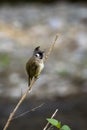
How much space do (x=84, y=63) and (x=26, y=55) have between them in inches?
34.0

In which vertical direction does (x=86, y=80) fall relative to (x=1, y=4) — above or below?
below

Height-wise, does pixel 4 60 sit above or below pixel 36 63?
below

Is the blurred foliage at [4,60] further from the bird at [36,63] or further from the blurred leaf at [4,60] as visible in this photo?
the bird at [36,63]

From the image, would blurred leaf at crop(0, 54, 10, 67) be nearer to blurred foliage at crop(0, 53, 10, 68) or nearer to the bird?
blurred foliage at crop(0, 53, 10, 68)

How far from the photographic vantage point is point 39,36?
8781 millimetres

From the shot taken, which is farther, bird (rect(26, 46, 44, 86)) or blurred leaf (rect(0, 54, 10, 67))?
blurred leaf (rect(0, 54, 10, 67))

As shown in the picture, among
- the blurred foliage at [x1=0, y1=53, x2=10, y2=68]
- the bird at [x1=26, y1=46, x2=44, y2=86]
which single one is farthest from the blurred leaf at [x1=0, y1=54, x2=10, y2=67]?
the bird at [x1=26, y1=46, x2=44, y2=86]

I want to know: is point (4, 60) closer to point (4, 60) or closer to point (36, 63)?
point (4, 60)

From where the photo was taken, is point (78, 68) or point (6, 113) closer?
point (6, 113)

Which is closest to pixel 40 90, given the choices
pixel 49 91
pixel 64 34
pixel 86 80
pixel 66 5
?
pixel 49 91

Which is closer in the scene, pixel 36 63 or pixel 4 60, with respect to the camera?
pixel 36 63

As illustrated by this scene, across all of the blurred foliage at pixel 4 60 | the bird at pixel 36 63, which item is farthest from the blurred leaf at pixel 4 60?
the bird at pixel 36 63

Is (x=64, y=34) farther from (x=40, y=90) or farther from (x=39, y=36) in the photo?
(x=40, y=90)

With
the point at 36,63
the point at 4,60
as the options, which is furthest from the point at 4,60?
the point at 36,63
